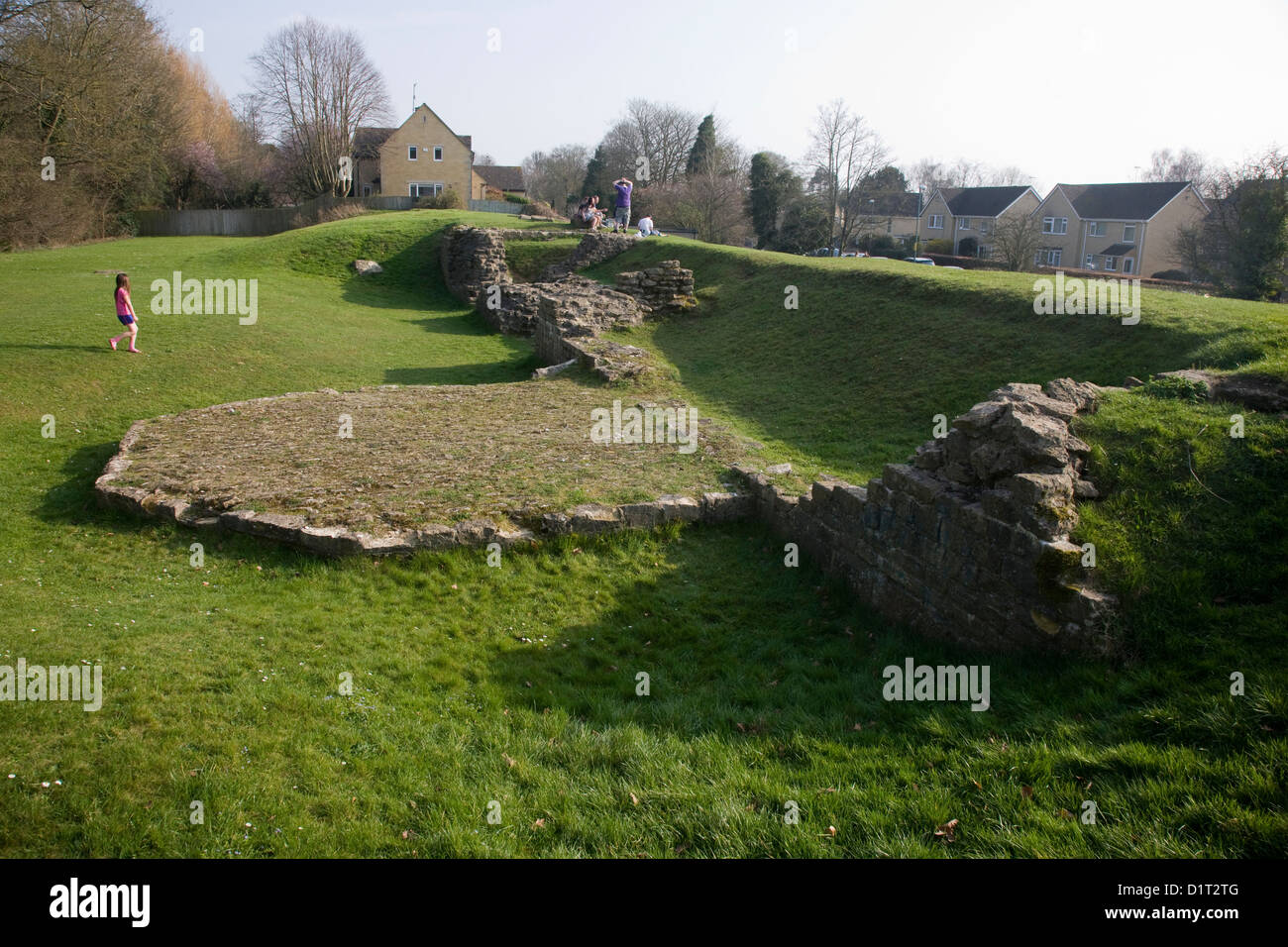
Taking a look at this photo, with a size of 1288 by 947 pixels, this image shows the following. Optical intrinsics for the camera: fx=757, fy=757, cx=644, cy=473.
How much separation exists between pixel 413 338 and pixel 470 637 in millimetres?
16193

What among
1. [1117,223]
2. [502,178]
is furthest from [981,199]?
[502,178]

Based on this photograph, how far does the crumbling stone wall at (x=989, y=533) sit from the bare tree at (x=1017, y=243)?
34202 mm

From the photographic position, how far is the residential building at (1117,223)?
50.3m

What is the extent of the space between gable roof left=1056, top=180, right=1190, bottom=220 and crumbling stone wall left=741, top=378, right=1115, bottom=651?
5603cm

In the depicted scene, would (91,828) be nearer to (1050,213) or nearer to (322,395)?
(322,395)

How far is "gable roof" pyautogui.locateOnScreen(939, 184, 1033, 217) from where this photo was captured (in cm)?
6162

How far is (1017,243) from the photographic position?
129 feet

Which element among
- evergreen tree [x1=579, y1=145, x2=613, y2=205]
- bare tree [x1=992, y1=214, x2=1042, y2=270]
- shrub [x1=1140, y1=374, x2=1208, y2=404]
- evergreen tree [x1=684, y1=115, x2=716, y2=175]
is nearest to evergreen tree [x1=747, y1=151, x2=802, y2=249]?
evergreen tree [x1=684, y1=115, x2=716, y2=175]

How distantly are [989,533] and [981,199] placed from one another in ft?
226

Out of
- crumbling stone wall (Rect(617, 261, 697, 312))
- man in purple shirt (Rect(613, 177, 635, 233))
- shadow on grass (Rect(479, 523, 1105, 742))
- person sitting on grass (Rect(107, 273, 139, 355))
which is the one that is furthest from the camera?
man in purple shirt (Rect(613, 177, 635, 233))

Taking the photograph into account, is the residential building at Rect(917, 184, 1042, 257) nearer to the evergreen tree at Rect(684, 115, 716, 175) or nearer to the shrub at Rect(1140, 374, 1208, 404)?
the evergreen tree at Rect(684, 115, 716, 175)

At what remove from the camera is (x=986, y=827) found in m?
3.74

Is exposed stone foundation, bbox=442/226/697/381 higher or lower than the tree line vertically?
lower

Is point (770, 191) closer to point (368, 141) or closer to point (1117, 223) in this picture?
point (1117, 223)
